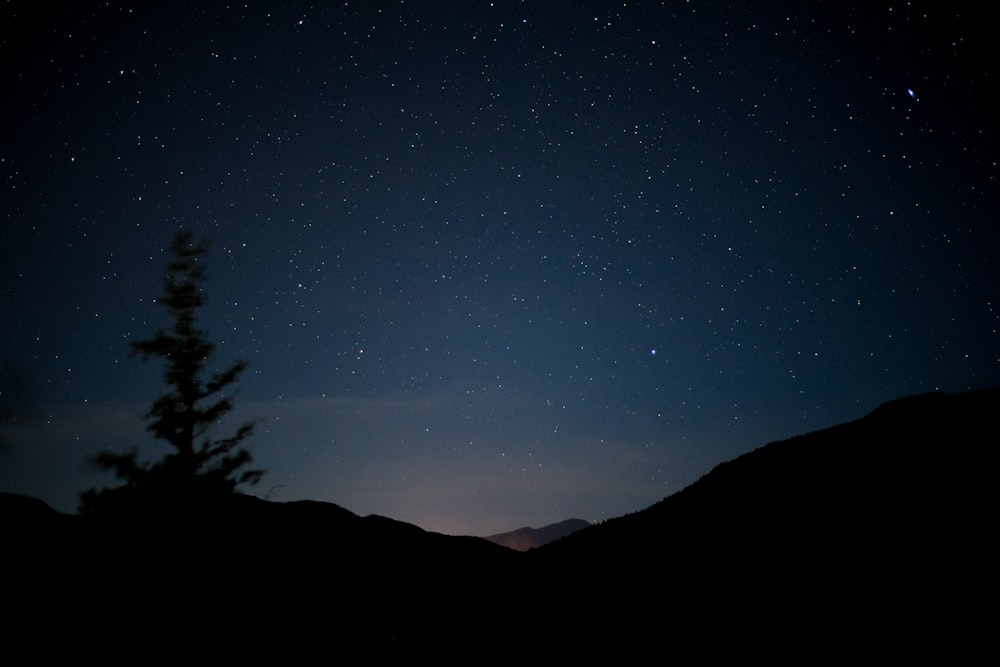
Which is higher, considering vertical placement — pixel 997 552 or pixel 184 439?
pixel 184 439

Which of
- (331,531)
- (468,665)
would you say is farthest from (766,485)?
(331,531)

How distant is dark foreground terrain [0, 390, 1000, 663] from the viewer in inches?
263

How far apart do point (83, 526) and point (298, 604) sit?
18.6 ft

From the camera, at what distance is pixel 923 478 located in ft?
30.2

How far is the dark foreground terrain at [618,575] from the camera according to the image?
668 centimetres

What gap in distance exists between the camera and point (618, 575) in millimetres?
9648

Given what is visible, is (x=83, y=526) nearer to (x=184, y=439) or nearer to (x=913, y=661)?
(x=184, y=439)

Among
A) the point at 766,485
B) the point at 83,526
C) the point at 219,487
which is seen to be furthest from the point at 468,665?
the point at 219,487

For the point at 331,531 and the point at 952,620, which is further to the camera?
the point at 331,531

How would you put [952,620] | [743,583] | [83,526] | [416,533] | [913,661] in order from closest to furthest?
[913,661]
[952,620]
[743,583]
[83,526]
[416,533]

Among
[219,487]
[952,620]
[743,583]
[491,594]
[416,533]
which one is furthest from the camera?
[219,487]

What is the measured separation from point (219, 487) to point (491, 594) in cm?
1500

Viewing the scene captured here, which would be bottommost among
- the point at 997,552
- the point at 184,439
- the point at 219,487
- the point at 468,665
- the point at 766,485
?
the point at 468,665

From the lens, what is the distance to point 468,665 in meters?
6.86
